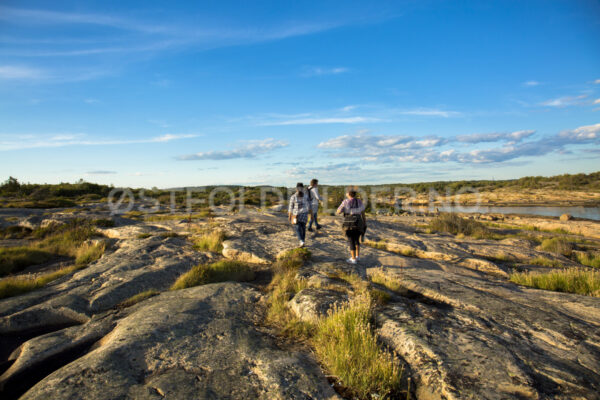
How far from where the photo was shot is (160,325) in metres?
4.50

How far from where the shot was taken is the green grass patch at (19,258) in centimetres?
951

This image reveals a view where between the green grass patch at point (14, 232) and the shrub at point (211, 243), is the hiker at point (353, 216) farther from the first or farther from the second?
the green grass patch at point (14, 232)

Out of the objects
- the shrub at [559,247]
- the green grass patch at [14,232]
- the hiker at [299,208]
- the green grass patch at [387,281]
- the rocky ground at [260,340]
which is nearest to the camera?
the rocky ground at [260,340]

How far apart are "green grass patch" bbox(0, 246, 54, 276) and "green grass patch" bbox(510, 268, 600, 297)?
52.0 ft

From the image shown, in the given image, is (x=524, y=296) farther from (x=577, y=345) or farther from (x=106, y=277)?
(x=106, y=277)

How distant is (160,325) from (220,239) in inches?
A: 276

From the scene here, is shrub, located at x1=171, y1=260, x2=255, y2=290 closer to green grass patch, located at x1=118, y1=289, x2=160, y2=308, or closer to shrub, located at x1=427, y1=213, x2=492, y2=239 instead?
green grass patch, located at x1=118, y1=289, x2=160, y2=308

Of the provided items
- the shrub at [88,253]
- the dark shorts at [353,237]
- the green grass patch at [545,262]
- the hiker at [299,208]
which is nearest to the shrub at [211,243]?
the hiker at [299,208]

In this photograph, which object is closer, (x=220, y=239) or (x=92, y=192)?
(x=220, y=239)

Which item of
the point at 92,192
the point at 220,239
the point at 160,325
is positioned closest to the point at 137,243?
the point at 220,239

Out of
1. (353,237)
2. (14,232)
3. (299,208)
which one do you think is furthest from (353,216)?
(14,232)

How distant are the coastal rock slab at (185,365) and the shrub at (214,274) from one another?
7.13 feet

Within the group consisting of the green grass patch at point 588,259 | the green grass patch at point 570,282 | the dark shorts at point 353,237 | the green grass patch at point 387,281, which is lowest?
the green grass patch at point 588,259

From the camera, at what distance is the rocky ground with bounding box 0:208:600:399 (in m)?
3.19
